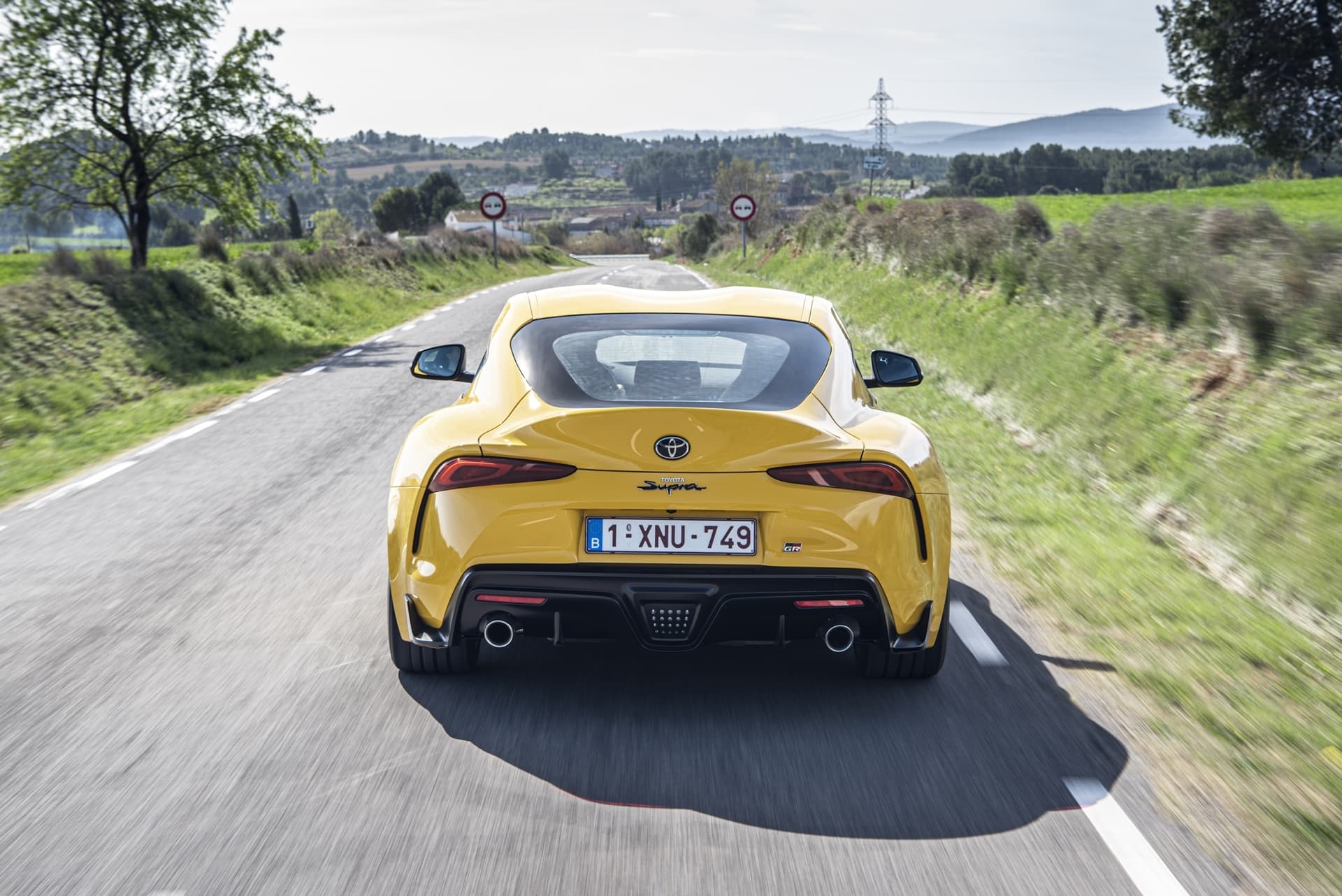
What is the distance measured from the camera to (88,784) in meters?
3.64

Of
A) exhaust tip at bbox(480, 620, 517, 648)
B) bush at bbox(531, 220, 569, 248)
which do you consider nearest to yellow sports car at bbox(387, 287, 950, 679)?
exhaust tip at bbox(480, 620, 517, 648)

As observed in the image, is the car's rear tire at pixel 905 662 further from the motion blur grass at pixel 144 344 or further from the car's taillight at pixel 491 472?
the motion blur grass at pixel 144 344

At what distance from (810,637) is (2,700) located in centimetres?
288

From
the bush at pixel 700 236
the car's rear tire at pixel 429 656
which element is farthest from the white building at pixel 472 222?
the car's rear tire at pixel 429 656

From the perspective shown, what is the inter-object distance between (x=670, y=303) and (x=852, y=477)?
1.39 m

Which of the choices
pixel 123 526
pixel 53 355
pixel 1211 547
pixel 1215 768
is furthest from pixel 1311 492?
pixel 53 355

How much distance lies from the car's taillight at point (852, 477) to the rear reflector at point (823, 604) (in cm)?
37

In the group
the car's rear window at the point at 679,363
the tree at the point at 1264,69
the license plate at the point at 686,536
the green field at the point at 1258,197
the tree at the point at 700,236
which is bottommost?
the tree at the point at 700,236

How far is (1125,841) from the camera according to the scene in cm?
332

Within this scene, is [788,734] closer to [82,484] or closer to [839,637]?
[839,637]

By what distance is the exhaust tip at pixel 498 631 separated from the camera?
415 cm

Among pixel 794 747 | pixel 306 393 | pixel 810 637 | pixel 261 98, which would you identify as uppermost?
pixel 261 98

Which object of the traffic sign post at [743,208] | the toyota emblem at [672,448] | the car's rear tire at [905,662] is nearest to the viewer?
the toyota emblem at [672,448]

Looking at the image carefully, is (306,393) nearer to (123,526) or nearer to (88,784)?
(123,526)
